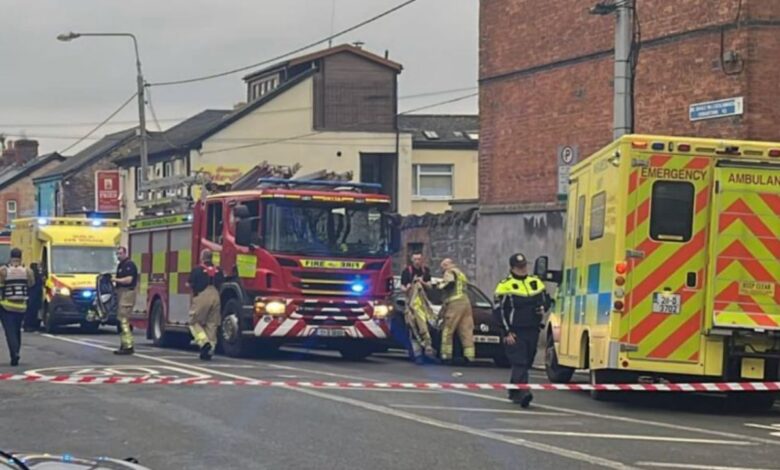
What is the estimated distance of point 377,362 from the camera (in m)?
21.0

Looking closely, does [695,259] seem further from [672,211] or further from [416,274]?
[416,274]

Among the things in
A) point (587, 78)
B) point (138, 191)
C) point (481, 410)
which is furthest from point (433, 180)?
point (481, 410)

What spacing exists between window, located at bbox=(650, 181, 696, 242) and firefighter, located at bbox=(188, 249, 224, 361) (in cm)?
837

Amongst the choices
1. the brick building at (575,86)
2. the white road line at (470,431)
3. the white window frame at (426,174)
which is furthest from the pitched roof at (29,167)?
the white road line at (470,431)

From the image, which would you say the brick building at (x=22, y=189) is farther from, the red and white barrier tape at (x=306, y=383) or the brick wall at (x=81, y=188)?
the red and white barrier tape at (x=306, y=383)

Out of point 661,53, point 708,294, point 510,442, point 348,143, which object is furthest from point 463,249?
point 348,143

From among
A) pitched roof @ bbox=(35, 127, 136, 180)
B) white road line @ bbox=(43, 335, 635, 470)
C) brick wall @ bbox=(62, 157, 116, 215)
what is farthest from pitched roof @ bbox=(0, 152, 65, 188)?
white road line @ bbox=(43, 335, 635, 470)

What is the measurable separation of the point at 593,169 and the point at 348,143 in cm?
4101

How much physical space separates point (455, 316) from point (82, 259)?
13452 mm

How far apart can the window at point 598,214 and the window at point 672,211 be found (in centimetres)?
67

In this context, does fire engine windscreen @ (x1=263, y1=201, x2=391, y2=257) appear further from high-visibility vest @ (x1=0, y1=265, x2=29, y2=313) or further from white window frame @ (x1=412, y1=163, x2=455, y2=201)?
white window frame @ (x1=412, y1=163, x2=455, y2=201)

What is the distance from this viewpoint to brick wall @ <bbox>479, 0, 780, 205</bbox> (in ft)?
70.7

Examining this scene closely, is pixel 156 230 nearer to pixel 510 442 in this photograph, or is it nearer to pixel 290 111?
pixel 510 442

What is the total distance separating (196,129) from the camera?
2349 inches
